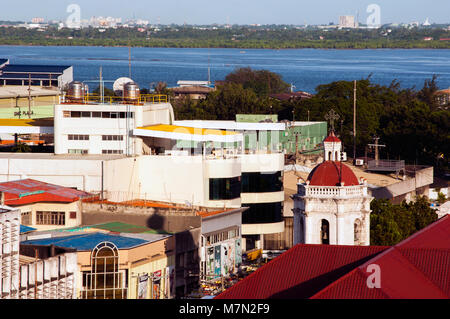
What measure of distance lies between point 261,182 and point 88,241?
22.6m

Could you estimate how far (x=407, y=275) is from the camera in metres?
31.0

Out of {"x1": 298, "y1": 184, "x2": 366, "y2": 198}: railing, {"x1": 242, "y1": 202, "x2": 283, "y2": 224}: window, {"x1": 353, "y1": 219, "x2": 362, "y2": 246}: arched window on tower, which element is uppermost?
{"x1": 298, "y1": 184, "x2": 366, "y2": 198}: railing

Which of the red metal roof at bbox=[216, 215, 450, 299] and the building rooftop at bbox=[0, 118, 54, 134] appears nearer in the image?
the red metal roof at bbox=[216, 215, 450, 299]

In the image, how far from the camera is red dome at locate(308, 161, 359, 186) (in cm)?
4178

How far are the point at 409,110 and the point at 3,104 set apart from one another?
136ft

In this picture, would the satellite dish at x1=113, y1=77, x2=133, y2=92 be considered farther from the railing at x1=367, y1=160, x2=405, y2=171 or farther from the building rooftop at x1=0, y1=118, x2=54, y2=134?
the railing at x1=367, y1=160, x2=405, y2=171

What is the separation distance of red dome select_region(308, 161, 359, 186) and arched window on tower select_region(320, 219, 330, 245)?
134cm

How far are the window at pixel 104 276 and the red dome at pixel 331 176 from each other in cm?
778

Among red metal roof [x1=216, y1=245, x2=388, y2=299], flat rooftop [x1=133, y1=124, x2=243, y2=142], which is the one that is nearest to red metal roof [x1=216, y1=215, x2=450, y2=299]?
red metal roof [x1=216, y1=245, x2=388, y2=299]

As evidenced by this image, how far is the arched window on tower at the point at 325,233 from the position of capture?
4203cm

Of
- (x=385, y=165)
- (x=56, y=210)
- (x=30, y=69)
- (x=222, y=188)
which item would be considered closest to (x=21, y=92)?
(x=385, y=165)

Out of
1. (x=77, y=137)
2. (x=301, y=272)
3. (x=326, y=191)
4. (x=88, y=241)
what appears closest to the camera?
(x=301, y=272)

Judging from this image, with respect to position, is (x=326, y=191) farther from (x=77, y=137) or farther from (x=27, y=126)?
(x=27, y=126)
